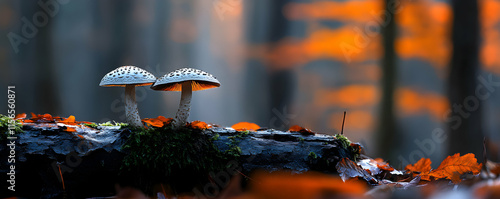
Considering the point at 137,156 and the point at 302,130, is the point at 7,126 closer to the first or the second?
the point at 137,156

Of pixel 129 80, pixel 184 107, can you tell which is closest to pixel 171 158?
pixel 184 107

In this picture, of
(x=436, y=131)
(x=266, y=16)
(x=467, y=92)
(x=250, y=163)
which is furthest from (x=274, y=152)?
(x=436, y=131)

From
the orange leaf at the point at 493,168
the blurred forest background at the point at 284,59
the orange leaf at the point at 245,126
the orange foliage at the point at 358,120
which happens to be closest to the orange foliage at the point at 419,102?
the blurred forest background at the point at 284,59

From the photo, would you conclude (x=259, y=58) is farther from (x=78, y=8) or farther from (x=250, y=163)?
(x=250, y=163)

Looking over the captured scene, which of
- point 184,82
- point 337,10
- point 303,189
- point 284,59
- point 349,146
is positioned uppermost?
point 337,10

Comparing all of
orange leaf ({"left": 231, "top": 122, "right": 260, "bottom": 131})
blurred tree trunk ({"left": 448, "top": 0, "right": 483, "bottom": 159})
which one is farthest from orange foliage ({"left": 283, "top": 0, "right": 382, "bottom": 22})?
orange leaf ({"left": 231, "top": 122, "right": 260, "bottom": 131})

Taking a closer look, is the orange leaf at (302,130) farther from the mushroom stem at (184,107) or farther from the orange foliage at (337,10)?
the orange foliage at (337,10)
